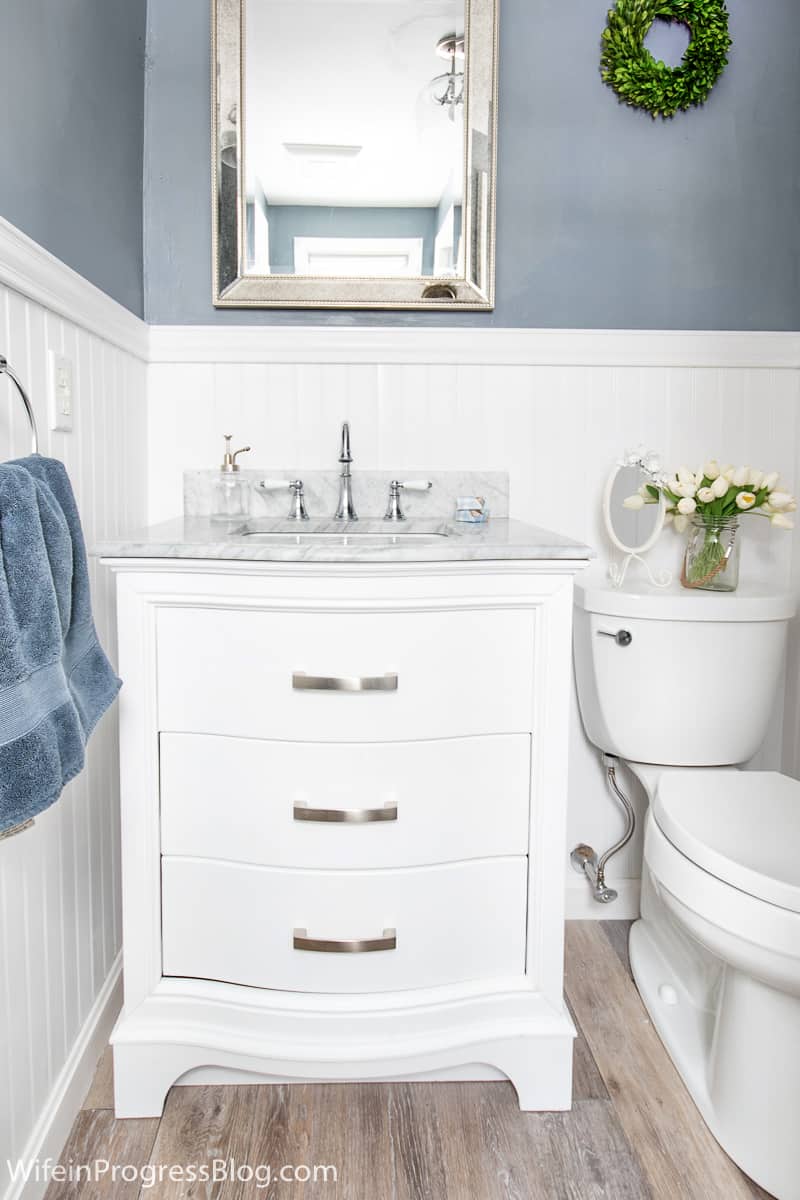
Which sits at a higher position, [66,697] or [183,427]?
[183,427]

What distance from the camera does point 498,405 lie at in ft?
5.69

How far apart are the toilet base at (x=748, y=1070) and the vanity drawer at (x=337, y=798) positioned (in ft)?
1.09

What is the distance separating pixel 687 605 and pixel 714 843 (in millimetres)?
439

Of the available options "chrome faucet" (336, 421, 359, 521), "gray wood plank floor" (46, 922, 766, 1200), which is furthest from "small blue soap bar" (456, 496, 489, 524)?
"gray wood plank floor" (46, 922, 766, 1200)

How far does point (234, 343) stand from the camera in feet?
5.54

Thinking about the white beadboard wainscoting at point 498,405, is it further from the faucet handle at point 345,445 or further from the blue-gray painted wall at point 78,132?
the blue-gray painted wall at point 78,132

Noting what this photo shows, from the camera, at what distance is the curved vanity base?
1.22 metres

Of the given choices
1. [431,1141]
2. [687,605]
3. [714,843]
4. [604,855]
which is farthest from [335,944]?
[687,605]

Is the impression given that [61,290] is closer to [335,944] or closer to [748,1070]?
[335,944]

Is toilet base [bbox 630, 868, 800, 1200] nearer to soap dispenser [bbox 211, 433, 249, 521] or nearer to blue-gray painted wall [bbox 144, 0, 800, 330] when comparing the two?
soap dispenser [bbox 211, 433, 249, 521]

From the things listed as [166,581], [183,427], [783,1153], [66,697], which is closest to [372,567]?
[166,581]

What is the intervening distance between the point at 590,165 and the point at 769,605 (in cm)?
100

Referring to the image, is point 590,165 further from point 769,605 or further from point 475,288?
point 769,605

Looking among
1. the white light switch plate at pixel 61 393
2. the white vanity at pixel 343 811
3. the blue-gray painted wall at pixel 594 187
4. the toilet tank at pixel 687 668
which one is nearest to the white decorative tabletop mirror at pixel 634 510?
the toilet tank at pixel 687 668
